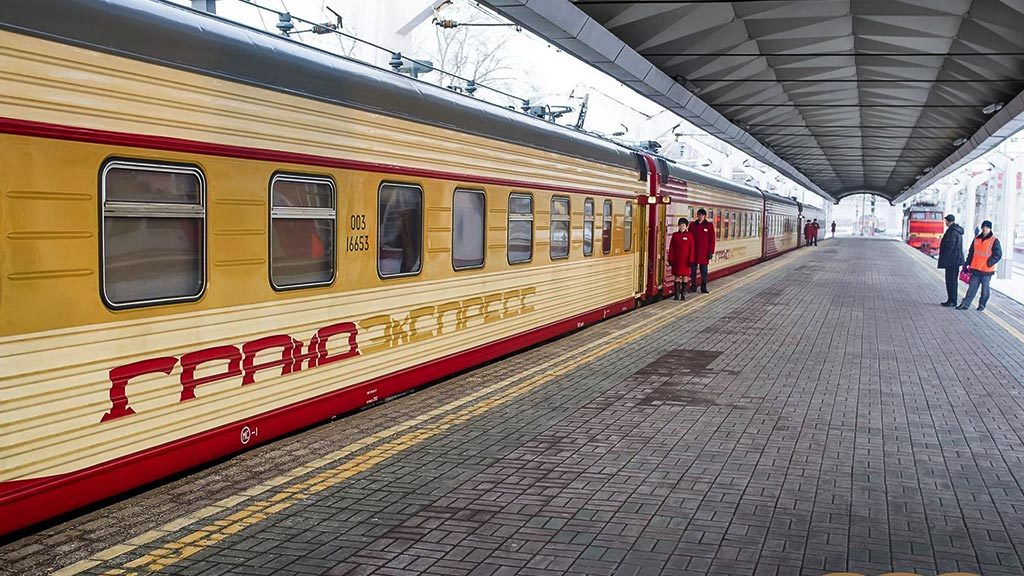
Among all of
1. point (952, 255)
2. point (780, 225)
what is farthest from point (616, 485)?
point (780, 225)

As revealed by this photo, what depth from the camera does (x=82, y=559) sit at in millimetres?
4941

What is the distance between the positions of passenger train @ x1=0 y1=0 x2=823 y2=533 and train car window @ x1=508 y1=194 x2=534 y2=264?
2.47 ft

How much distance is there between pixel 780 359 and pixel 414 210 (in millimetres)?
5992

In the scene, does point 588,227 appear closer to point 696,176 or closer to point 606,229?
point 606,229

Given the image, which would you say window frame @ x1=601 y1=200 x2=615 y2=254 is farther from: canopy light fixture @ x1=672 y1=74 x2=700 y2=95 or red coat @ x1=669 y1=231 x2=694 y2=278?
canopy light fixture @ x1=672 y1=74 x2=700 y2=95

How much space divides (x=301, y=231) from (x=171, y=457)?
81.7 inches

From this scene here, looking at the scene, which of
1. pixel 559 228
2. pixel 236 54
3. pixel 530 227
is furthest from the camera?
pixel 559 228

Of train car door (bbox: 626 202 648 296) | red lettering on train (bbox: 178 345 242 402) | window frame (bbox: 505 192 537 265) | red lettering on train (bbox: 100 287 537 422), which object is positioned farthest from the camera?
train car door (bbox: 626 202 648 296)

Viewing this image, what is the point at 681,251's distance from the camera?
2039cm

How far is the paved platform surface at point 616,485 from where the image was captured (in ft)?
17.0

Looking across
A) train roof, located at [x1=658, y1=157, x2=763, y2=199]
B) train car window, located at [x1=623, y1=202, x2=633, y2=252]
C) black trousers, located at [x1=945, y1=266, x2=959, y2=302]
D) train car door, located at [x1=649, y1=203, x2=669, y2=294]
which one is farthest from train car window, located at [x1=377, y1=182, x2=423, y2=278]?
black trousers, located at [x1=945, y1=266, x2=959, y2=302]

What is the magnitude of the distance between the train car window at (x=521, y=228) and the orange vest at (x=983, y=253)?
11.6 meters

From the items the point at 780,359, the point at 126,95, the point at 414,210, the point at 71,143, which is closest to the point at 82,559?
the point at 71,143

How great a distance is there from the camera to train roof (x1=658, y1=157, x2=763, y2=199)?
66.9 ft
